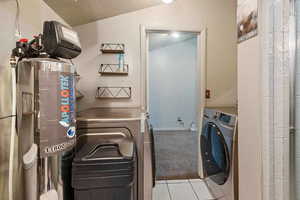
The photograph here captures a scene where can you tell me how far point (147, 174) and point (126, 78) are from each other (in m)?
1.39

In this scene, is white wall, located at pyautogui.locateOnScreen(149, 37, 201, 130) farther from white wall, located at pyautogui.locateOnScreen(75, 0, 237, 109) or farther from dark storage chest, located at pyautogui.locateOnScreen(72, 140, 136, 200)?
dark storage chest, located at pyautogui.locateOnScreen(72, 140, 136, 200)

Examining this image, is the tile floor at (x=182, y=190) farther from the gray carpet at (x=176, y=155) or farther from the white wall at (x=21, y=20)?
the white wall at (x=21, y=20)

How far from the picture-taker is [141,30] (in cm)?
233

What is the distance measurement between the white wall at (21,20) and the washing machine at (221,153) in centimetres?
156

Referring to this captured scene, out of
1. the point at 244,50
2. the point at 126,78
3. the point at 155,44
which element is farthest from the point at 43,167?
the point at 155,44

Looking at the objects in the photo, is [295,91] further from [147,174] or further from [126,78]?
[126,78]

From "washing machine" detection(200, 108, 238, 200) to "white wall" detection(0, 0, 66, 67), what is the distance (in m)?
1.56

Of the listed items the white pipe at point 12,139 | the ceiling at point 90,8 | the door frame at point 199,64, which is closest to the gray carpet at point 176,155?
the door frame at point 199,64

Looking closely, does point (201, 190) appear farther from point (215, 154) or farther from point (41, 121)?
point (41, 121)

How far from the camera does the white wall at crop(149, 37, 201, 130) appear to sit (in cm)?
469

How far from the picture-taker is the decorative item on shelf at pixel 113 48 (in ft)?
7.48

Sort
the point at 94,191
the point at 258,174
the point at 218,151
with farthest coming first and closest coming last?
1. the point at 218,151
2. the point at 258,174
3. the point at 94,191

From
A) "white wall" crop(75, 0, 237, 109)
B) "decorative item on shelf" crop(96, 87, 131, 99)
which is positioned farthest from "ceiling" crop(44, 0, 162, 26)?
"decorative item on shelf" crop(96, 87, 131, 99)

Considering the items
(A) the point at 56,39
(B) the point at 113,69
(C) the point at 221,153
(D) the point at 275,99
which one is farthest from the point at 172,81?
(A) the point at 56,39
